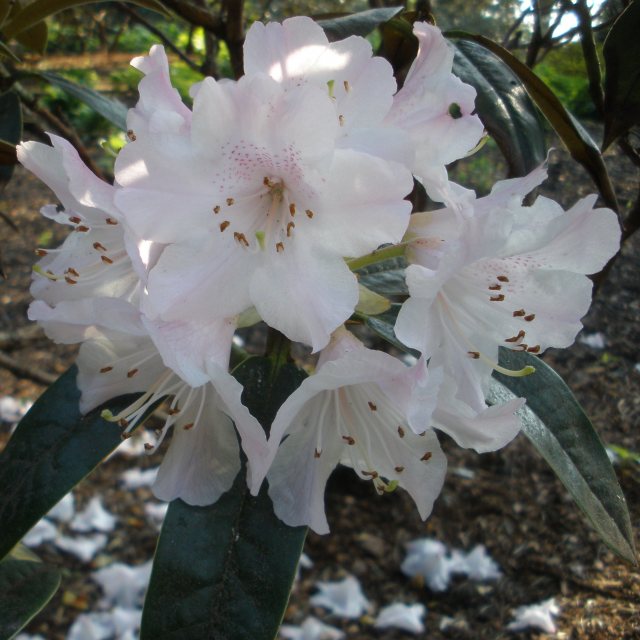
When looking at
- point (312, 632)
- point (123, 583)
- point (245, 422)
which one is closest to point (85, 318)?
point (245, 422)

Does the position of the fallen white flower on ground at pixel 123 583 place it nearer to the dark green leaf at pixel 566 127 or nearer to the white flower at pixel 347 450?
the white flower at pixel 347 450

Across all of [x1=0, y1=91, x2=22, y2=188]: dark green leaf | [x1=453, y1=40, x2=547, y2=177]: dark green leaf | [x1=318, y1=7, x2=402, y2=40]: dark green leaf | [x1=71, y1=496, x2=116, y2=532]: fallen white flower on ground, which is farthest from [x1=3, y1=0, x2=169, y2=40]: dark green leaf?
[x1=71, y1=496, x2=116, y2=532]: fallen white flower on ground

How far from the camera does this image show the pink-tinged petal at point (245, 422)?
0.66 metres

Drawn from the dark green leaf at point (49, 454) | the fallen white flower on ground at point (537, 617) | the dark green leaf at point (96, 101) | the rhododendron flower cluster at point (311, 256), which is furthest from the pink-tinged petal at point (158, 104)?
the fallen white flower on ground at point (537, 617)

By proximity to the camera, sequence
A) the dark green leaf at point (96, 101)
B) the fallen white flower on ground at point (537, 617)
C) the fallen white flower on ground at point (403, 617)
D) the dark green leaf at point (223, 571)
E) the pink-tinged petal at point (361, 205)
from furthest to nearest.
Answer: the fallen white flower on ground at point (403, 617)
the fallen white flower on ground at point (537, 617)
the dark green leaf at point (96, 101)
the dark green leaf at point (223, 571)
the pink-tinged petal at point (361, 205)

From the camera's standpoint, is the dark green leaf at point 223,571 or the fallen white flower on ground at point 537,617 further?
the fallen white flower on ground at point 537,617

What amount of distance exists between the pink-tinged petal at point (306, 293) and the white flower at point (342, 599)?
5.00 ft

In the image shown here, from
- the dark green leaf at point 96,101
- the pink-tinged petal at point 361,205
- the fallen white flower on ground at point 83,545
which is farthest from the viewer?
the fallen white flower on ground at point 83,545

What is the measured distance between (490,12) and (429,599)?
8.65ft

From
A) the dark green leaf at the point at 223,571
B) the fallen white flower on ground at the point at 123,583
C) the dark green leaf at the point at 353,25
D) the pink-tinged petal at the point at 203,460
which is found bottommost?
the dark green leaf at the point at 223,571

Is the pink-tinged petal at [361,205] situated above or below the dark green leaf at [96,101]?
below

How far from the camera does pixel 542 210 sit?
0.76 meters

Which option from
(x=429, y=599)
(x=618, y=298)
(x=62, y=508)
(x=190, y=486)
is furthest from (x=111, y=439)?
(x=618, y=298)

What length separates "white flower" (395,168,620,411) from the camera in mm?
680
